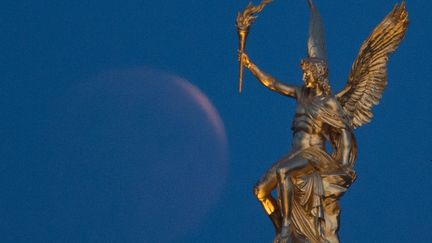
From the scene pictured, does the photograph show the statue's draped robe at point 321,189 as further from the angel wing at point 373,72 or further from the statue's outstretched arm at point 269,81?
the angel wing at point 373,72

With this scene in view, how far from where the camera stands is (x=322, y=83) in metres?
25.7

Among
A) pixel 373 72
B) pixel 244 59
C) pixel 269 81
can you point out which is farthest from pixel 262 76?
pixel 373 72

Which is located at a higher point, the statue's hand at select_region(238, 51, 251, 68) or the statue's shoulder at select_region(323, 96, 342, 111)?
the statue's hand at select_region(238, 51, 251, 68)

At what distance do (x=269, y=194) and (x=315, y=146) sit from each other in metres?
0.87

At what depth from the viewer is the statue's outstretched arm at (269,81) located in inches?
1028

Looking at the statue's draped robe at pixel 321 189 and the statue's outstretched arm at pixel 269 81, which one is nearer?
the statue's draped robe at pixel 321 189

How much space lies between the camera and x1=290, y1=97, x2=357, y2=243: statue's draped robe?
83.7 feet

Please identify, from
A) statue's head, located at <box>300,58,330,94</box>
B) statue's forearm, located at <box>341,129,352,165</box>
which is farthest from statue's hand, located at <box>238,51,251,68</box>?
statue's forearm, located at <box>341,129,352,165</box>

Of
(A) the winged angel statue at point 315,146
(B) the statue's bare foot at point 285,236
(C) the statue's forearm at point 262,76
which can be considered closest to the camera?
(B) the statue's bare foot at point 285,236

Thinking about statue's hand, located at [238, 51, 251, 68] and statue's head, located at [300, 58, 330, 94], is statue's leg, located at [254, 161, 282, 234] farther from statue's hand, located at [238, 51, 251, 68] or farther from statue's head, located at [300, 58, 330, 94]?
statue's hand, located at [238, 51, 251, 68]

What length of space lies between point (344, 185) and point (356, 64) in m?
1.71

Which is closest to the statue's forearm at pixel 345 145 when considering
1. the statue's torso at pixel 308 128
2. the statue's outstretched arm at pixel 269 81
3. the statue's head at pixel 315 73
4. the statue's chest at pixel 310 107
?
the statue's torso at pixel 308 128

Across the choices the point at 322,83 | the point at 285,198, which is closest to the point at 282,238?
the point at 285,198

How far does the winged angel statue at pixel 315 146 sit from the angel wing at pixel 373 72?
0.5 inches
